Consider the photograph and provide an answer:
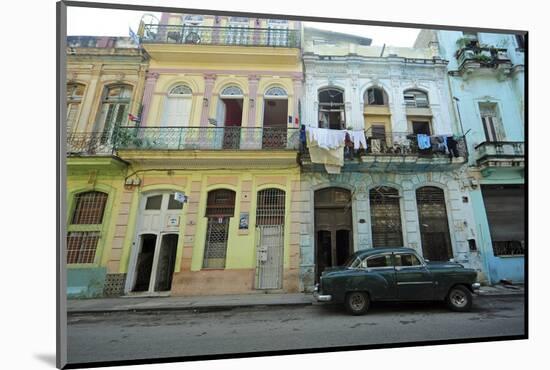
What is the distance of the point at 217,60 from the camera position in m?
7.55

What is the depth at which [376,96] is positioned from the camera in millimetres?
7867

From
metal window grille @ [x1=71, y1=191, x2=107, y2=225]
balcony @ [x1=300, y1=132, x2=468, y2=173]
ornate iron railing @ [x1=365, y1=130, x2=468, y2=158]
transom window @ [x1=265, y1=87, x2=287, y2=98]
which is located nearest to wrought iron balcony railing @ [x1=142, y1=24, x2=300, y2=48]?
transom window @ [x1=265, y1=87, x2=287, y2=98]

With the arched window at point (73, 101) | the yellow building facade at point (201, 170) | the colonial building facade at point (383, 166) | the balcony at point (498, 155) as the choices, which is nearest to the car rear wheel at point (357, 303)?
the colonial building facade at point (383, 166)

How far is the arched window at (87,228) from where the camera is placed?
6.02 metres

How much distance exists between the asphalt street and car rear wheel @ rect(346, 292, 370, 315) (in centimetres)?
13

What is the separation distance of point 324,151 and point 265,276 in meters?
3.31

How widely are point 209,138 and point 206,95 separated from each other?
1489 mm

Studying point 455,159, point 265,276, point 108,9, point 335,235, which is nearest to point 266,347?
point 265,276

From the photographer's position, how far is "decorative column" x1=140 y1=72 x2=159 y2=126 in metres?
7.21

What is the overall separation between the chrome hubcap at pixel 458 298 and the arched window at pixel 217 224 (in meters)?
4.78

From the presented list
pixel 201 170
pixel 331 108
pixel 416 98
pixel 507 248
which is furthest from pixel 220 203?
pixel 507 248

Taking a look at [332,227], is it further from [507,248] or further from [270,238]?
[507,248]

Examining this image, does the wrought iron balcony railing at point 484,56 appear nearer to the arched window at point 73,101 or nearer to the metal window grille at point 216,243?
the metal window grille at point 216,243

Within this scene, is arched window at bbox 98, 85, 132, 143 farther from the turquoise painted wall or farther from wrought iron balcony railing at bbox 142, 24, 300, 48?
the turquoise painted wall
